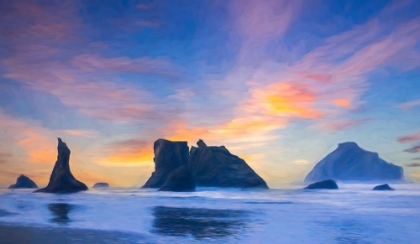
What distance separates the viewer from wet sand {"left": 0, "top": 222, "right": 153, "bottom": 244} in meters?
10.4

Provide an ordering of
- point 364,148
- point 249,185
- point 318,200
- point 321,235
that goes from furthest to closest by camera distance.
Answer: 1. point 249,185
2. point 318,200
3. point 364,148
4. point 321,235

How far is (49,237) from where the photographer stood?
10844mm

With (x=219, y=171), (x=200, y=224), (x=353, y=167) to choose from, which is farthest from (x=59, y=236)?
(x=219, y=171)

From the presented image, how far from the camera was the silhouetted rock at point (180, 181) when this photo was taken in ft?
112

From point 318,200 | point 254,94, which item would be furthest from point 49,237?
point 318,200

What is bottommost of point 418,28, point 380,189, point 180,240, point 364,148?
point 180,240

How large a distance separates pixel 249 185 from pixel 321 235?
53.9 ft

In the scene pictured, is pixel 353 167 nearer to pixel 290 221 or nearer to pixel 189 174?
pixel 290 221

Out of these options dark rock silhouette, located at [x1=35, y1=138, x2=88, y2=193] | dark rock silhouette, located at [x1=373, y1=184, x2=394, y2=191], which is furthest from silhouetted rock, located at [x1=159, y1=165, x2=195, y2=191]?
dark rock silhouette, located at [x1=373, y1=184, x2=394, y2=191]

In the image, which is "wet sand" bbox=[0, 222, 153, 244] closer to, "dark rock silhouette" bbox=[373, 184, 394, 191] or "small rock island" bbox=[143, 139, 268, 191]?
"dark rock silhouette" bbox=[373, 184, 394, 191]

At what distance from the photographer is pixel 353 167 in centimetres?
2012

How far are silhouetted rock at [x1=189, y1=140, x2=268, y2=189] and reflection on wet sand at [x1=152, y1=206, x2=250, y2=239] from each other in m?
7.04

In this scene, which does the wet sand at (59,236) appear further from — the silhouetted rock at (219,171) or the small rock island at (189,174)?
the small rock island at (189,174)

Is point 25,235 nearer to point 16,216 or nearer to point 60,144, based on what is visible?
point 16,216
